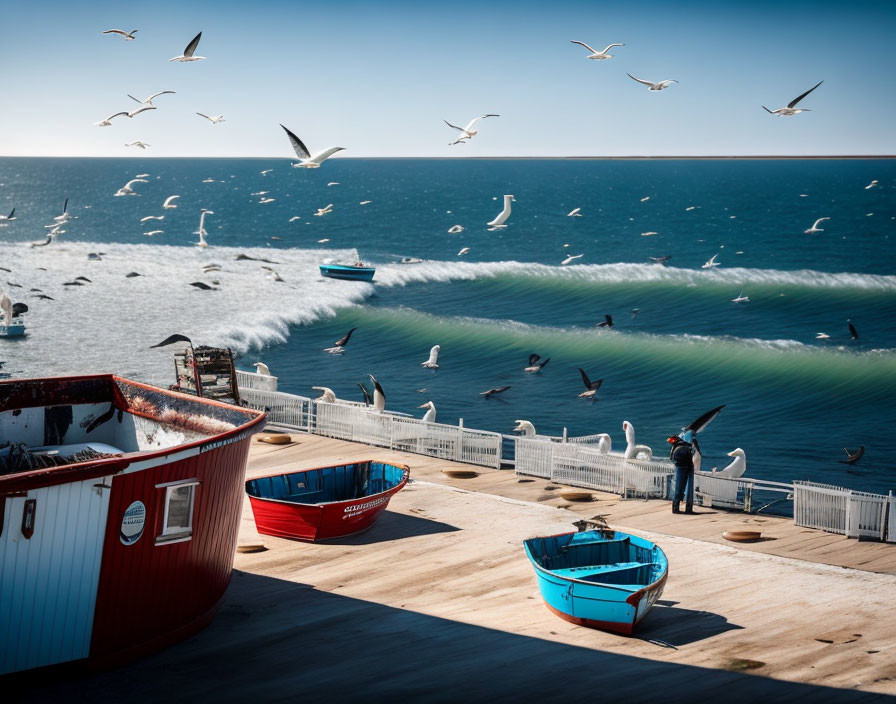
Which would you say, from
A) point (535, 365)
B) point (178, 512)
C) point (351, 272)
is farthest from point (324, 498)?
point (351, 272)

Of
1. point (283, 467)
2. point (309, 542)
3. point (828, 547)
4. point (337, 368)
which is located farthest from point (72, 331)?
point (828, 547)

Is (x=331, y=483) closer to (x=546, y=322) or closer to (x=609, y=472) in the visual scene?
(x=609, y=472)

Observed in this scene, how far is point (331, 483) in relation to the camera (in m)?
19.1

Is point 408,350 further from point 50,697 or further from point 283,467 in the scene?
point 50,697

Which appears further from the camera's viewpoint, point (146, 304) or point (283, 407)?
point (146, 304)

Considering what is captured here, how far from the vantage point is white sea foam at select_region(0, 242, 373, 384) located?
4747 centimetres

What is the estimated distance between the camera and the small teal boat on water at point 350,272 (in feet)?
247

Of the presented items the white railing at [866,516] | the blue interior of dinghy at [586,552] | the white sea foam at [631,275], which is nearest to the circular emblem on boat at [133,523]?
the blue interior of dinghy at [586,552]

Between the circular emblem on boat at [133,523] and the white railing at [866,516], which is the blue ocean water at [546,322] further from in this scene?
the circular emblem on boat at [133,523]

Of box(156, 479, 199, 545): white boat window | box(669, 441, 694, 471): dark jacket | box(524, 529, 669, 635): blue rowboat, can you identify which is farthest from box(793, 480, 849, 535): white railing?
box(156, 479, 199, 545): white boat window

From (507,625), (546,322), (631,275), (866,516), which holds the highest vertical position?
(631,275)

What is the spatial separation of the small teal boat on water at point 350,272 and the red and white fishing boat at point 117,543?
61.0 metres

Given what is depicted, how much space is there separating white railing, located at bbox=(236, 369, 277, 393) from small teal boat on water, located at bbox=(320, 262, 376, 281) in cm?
4698

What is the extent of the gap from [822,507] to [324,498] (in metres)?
9.28
